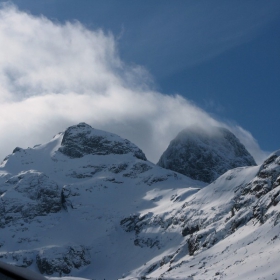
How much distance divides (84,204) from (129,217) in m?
18.2

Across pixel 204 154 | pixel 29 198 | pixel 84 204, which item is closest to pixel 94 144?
pixel 84 204

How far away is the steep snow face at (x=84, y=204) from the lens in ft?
282

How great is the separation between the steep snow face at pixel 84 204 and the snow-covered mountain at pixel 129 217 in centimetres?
28

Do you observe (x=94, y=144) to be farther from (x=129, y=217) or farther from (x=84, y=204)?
(x=129, y=217)

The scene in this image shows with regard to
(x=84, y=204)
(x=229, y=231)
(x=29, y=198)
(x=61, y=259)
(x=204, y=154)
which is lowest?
(x=229, y=231)

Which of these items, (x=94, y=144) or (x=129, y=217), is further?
(x=94, y=144)

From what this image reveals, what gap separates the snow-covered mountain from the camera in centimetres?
4822

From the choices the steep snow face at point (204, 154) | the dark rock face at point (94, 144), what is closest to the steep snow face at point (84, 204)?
the dark rock face at point (94, 144)

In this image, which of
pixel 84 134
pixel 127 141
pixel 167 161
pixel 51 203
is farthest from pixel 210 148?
pixel 51 203

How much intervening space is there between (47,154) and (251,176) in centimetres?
8923

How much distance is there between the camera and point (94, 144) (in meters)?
150

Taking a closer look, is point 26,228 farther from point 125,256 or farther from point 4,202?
point 125,256

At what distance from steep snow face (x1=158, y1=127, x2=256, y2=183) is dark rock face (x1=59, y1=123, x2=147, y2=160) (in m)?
21.5

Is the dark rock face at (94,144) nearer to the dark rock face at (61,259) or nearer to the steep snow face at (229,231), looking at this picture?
the steep snow face at (229,231)
